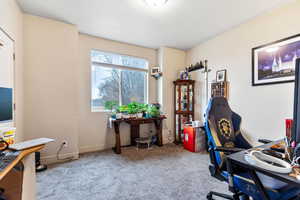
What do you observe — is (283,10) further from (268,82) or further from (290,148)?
(290,148)

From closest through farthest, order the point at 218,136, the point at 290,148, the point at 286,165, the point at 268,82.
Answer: the point at 286,165 < the point at 290,148 < the point at 218,136 < the point at 268,82

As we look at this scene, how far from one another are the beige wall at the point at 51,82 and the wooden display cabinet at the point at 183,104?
96.1 inches

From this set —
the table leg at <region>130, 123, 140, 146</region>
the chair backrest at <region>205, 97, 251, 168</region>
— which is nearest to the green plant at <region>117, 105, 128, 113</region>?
the table leg at <region>130, 123, 140, 146</region>

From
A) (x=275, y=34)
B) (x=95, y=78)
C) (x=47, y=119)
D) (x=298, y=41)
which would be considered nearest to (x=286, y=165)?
(x=298, y=41)

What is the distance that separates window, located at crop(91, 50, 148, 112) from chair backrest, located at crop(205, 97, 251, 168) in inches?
92.5

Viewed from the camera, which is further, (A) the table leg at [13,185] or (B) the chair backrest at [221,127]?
(B) the chair backrest at [221,127]

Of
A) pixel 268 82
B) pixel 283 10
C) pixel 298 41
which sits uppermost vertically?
pixel 283 10

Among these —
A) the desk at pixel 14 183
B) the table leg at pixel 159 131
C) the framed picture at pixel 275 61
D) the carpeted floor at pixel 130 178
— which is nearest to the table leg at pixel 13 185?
the desk at pixel 14 183

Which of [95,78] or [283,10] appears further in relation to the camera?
[95,78]

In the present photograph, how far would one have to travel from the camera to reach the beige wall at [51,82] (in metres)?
2.30

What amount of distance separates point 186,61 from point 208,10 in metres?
1.81

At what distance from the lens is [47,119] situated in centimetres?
241

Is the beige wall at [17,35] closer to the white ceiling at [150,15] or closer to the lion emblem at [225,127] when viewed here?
the white ceiling at [150,15]

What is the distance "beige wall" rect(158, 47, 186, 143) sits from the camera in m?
3.67
